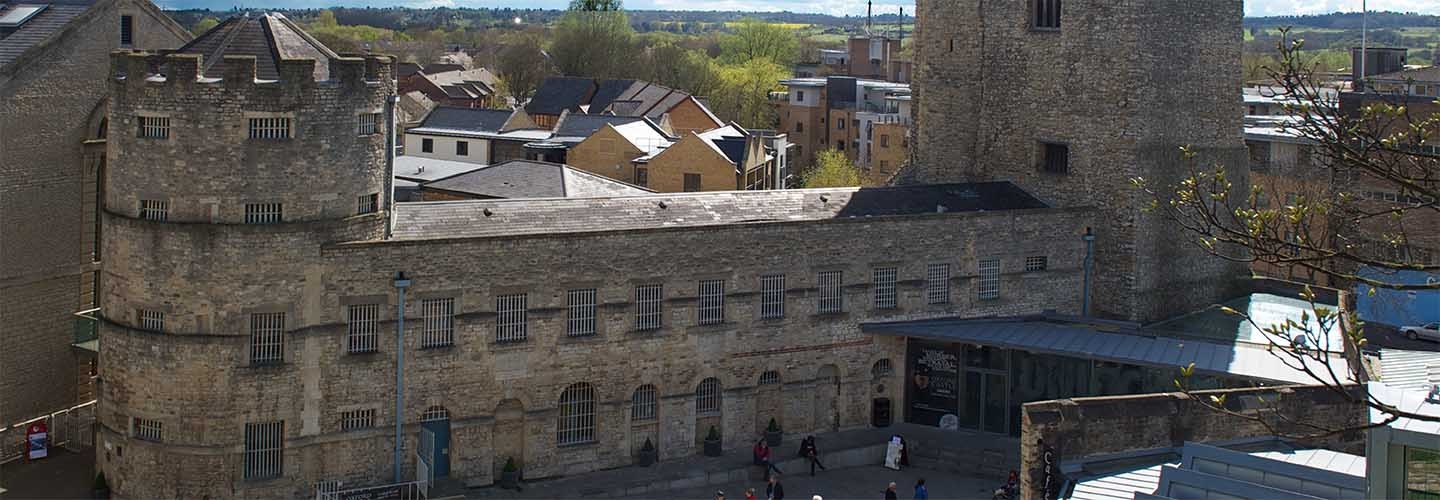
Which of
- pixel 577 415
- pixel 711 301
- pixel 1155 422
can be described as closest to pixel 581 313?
pixel 577 415

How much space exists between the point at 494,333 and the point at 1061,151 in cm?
1668

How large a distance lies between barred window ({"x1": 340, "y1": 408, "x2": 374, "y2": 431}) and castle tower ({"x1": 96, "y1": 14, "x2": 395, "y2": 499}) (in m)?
0.60

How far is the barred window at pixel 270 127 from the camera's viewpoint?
32.1 meters

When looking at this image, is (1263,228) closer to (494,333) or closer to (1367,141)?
(1367,141)

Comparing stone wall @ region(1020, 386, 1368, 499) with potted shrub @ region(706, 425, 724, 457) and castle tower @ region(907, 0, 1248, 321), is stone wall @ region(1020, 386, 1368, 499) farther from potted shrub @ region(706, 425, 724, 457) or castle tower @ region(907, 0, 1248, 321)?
castle tower @ region(907, 0, 1248, 321)

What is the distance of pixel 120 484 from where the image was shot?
3291 centimetres

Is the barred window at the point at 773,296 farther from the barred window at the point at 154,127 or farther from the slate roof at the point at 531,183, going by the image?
the barred window at the point at 154,127

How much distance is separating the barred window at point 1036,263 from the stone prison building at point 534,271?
89 millimetres

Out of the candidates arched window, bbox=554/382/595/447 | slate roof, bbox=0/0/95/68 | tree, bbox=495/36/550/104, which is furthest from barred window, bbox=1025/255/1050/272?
tree, bbox=495/36/550/104

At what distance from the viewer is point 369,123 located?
33719 millimetres

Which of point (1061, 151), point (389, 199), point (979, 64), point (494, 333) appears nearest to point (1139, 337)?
point (1061, 151)

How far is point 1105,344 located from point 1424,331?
1022 centimetres

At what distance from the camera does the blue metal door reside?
1346 inches

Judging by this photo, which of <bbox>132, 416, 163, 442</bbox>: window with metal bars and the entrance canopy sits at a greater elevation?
the entrance canopy
